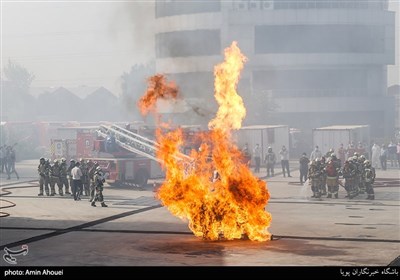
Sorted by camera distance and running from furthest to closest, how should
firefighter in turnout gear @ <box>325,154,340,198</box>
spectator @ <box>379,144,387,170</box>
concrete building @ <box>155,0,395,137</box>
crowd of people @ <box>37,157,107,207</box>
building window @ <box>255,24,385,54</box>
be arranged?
building window @ <box>255,24,385,54</box> < concrete building @ <box>155,0,395,137</box> < spectator @ <box>379,144,387,170</box> < crowd of people @ <box>37,157,107,207</box> < firefighter in turnout gear @ <box>325,154,340,198</box>

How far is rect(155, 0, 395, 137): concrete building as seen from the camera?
78625mm

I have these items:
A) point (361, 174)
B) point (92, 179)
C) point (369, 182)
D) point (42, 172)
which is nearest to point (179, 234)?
point (92, 179)

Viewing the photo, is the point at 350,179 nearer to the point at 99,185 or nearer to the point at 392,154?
the point at 99,185

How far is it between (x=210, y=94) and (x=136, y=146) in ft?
116

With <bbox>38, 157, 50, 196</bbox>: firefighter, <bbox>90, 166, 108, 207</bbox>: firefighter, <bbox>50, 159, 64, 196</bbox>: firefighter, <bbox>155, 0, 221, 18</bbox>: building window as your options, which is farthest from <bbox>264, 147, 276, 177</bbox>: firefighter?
<bbox>155, 0, 221, 18</bbox>: building window

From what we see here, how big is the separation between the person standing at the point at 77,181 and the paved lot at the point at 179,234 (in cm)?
51

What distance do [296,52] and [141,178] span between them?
46826 millimetres

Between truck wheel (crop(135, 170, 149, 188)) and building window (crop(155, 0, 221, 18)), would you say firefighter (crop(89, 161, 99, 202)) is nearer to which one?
truck wheel (crop(135, 170, 149, 188))

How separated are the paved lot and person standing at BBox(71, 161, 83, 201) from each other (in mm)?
515

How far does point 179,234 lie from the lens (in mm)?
20625

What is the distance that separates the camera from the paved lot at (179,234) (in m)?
16.9

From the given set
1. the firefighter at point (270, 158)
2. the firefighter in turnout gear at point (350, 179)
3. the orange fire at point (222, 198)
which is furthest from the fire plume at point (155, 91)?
the firefighter at point (270, 158)
